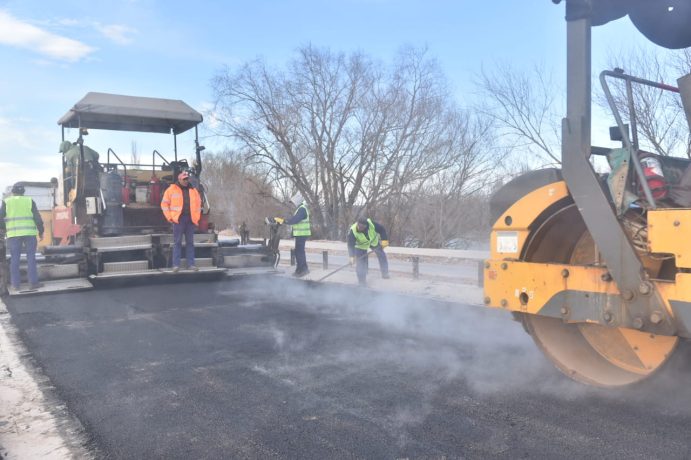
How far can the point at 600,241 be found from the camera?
3.35m

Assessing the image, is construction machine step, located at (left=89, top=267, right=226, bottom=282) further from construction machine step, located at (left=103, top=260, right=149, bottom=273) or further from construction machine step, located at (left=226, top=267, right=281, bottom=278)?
construction machine step, located at (left=226, top=267, right=281, bottom=278)

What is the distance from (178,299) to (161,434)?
16.4 ft

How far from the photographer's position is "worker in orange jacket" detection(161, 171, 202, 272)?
908 cm

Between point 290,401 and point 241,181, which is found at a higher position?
point 241,181

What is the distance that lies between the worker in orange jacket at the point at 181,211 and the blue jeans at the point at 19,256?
1.96 metres

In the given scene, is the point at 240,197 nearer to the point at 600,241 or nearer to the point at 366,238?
the point at 366,238

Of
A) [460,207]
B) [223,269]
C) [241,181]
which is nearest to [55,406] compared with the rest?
[223,269]

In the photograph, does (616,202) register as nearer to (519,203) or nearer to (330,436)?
(519,203)

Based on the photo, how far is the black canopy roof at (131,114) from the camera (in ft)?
31.3

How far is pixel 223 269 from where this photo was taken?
31.7 feet

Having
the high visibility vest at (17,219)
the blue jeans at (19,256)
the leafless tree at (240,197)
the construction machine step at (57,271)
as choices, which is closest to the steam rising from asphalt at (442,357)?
the construction machine step at (57,271)

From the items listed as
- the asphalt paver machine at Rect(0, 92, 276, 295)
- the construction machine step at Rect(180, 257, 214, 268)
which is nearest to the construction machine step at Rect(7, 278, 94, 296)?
the asphalt paver machine at Rect(0, 92, 276, 295)

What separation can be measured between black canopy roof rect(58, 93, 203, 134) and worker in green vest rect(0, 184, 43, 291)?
169 cm

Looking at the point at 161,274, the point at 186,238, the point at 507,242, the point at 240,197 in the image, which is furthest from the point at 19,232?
the point at 240,197
